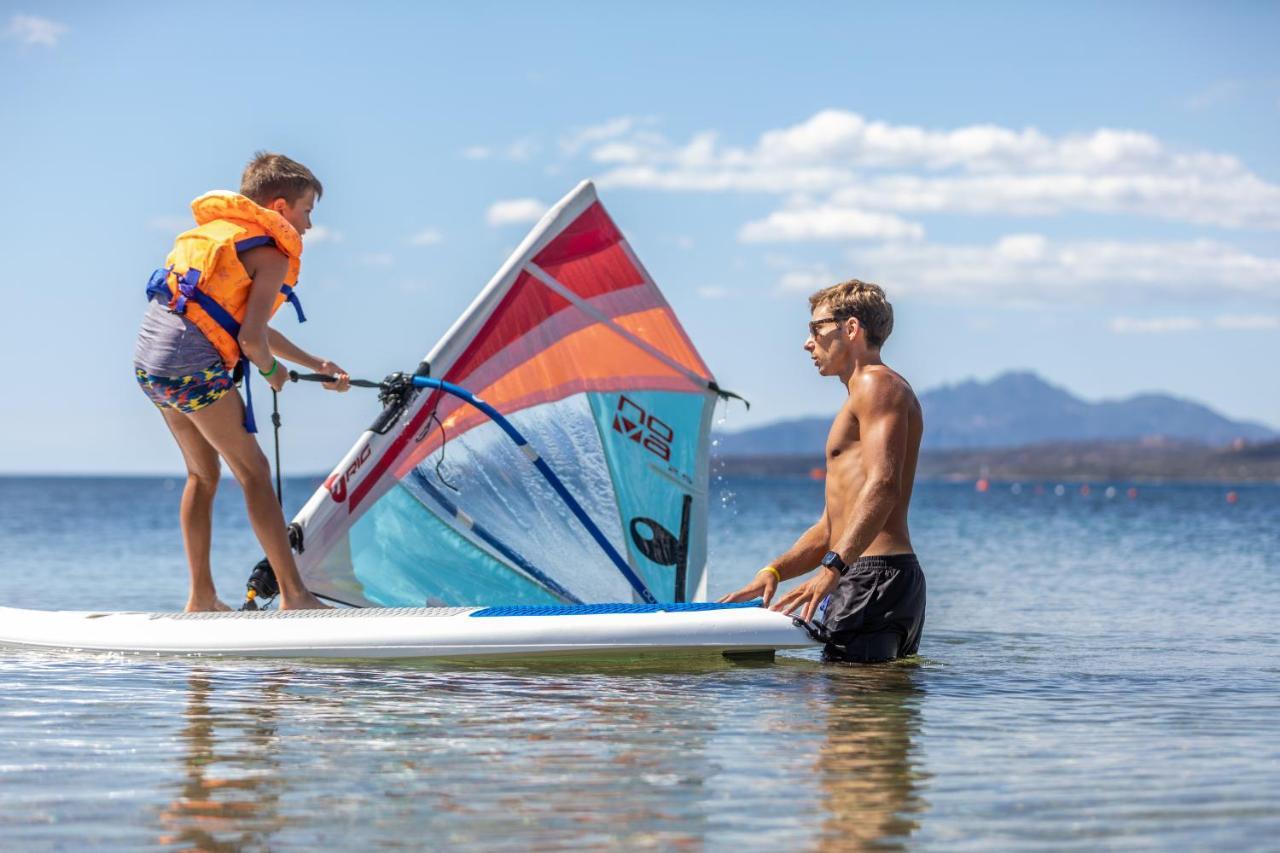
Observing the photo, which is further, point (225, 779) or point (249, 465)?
point (249, 465)

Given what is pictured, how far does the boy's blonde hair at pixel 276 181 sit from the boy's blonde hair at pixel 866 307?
2.37 m

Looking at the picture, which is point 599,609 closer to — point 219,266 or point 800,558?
point 800,558

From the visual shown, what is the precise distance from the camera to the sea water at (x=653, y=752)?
398cm

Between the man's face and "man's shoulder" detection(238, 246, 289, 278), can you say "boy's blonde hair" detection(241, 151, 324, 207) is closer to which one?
"man's shoulder" detection(238, 246, 289, 278)

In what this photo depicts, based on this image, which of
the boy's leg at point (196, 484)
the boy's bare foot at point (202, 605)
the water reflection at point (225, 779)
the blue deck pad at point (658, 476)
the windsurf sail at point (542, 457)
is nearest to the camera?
the water reflection at point (225, 779)

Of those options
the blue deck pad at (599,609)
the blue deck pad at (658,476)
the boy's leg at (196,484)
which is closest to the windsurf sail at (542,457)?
the blue deck pad at (658,476)

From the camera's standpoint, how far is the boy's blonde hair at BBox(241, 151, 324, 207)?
678 cm

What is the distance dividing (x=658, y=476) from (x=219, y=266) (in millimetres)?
3262

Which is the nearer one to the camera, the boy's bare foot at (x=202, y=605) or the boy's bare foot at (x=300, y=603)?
the boy's bare foot at (x=300, y=603)

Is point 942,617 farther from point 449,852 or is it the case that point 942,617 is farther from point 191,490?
point 449,852

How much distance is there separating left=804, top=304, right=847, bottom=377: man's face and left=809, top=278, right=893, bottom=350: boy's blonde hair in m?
0.03

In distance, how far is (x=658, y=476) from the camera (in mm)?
9000

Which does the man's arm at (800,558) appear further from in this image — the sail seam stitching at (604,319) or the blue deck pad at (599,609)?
the sail seam stitching at (604,319)

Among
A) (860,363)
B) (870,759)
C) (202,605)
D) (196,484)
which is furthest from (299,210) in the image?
(870,759)
